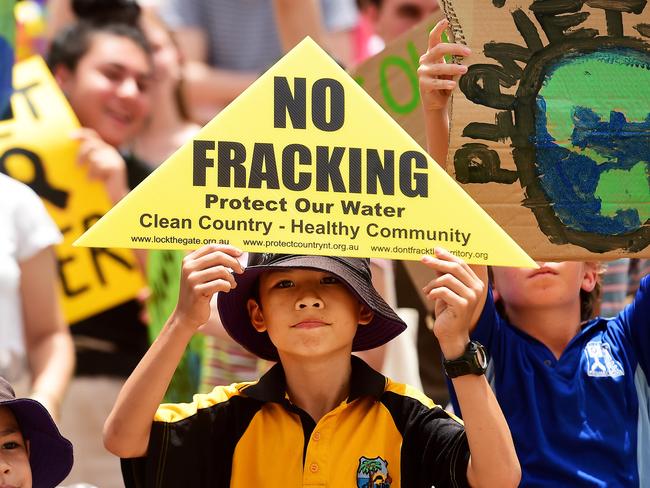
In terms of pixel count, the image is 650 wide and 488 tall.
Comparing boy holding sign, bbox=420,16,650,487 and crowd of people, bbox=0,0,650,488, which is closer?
crowd of people, bbox=0,0,650,488

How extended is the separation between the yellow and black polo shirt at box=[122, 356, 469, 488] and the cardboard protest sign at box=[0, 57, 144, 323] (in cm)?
198

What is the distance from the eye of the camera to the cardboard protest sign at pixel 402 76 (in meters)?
4.38

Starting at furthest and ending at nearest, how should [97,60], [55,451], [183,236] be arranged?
[97,60] < [55,451] < [183,236]

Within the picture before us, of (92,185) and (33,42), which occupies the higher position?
(33,42)

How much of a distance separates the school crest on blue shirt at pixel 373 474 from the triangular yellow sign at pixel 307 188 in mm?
521

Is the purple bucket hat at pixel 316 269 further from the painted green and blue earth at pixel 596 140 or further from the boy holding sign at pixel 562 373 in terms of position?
the painted green and blue earth at pixel 596 140

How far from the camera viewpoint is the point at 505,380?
12.0 feet

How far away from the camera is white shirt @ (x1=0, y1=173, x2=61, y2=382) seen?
4324mm

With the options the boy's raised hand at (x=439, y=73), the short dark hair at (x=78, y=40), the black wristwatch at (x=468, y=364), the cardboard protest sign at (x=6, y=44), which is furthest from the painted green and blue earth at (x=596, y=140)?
the short dark hair at (x=78, y=40)

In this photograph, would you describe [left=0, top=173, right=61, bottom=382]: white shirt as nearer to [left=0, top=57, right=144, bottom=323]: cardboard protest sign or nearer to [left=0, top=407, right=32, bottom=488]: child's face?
[left=0, top=57, right=144, bottom=323]: cardboard protest sign

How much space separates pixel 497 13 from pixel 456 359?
100 cm

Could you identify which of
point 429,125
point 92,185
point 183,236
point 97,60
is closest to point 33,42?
point 97,60

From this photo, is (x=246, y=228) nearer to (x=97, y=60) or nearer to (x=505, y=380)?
(x=505, y=380)

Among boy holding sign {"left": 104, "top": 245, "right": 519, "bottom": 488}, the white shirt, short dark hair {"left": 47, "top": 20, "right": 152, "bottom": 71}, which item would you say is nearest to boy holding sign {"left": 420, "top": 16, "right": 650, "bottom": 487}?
boy holding sign {"left": 104, "top": 245, "right": 519, "bottom": 488}
